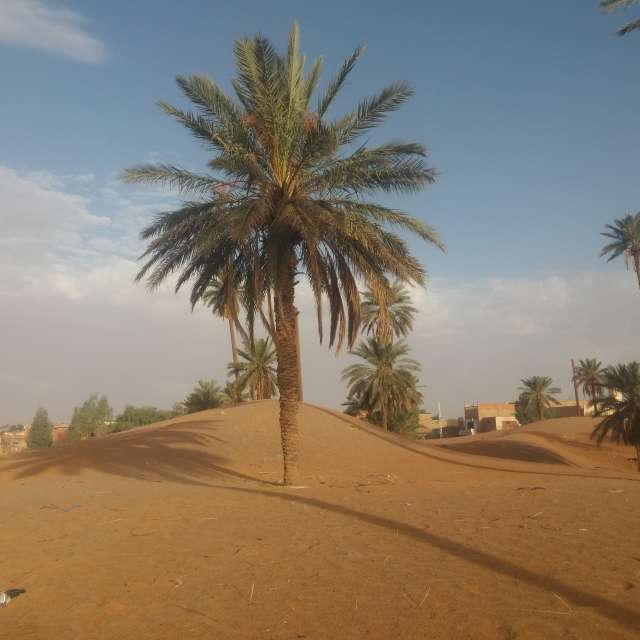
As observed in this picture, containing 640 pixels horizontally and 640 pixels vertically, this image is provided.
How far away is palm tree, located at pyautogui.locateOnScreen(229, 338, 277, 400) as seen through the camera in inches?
1913

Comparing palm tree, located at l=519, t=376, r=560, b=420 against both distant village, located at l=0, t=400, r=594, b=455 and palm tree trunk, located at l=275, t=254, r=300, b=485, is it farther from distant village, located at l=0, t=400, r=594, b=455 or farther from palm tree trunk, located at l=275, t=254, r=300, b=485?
palm tree trunk, located at l=275, t=254, r=300, b=485

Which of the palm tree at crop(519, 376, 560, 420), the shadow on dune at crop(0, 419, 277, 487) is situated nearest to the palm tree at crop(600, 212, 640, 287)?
the palm tree at crop(519, 376, 560, 420)

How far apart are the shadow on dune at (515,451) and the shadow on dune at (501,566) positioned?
26.6 metres

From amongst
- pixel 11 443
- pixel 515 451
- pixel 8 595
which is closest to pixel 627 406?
pixel 515 451

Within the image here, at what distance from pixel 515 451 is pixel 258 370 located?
2165cm

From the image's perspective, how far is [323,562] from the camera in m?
6.87

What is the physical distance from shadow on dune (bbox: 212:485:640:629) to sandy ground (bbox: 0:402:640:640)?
2 cm

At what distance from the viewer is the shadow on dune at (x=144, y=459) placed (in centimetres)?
1917

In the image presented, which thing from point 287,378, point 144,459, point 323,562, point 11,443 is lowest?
point 323,562

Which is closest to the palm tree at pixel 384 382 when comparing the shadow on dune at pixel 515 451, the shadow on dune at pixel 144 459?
the shadow on dune at pixel 515 451

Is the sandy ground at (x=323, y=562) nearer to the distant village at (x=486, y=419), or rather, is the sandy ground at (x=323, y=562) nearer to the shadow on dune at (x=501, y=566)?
the shadow on dune at (x=501, y=566)

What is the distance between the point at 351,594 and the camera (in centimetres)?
572

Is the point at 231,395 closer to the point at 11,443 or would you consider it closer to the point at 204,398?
the point at 204,398

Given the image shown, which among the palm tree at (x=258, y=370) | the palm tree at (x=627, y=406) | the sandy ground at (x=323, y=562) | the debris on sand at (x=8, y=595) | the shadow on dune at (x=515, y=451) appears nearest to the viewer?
the sandy ground at (x=323, y=562)
